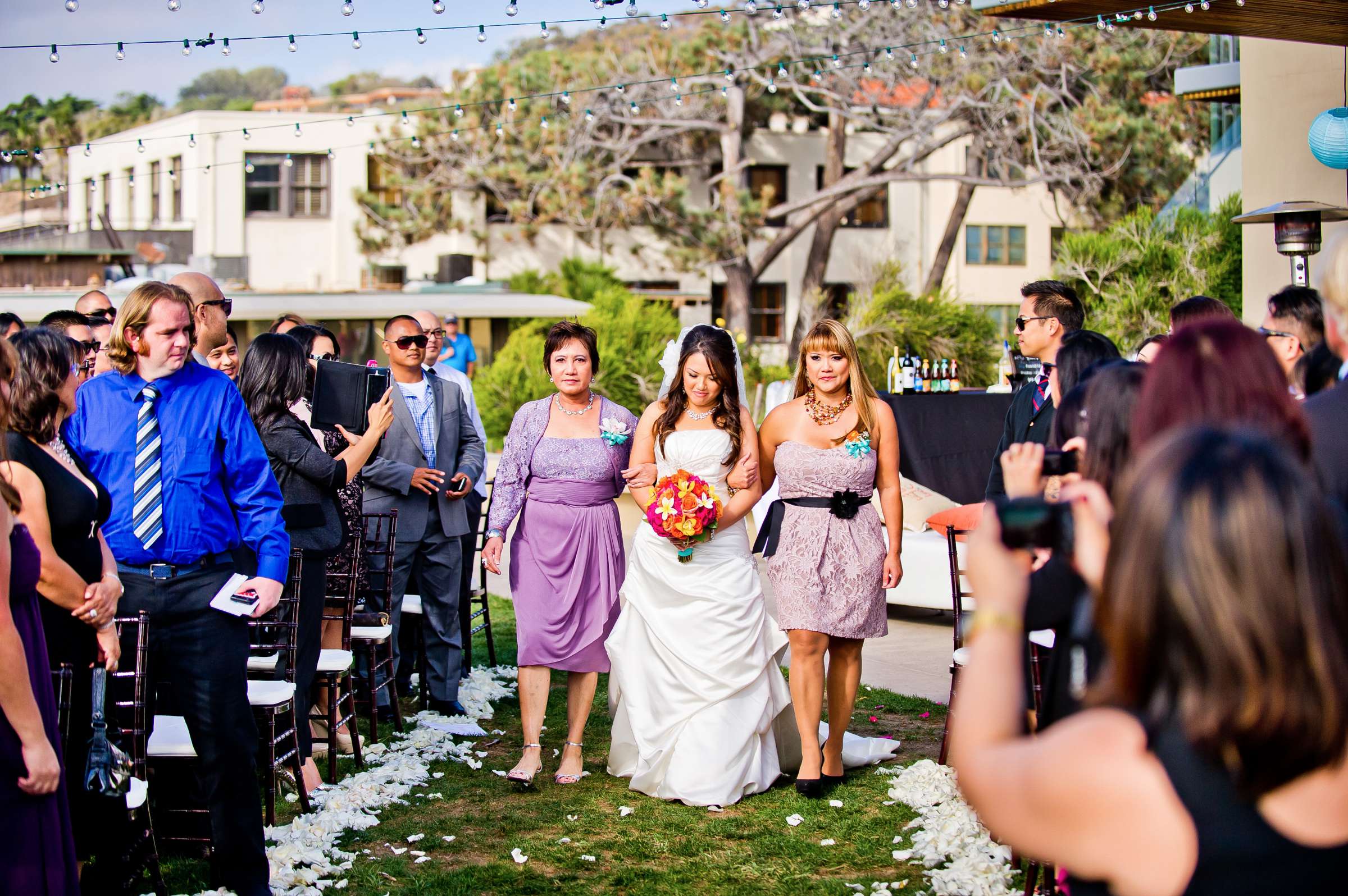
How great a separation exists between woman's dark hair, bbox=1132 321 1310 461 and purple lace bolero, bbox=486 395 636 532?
177 inches

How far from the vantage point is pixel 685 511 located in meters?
6.05

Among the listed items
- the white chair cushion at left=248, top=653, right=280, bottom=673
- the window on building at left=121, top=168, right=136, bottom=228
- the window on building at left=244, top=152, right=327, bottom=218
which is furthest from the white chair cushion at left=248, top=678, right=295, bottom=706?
the window on building at left=121, top=168, right=136, bottom=228

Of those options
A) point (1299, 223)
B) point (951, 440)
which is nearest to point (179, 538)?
point (951, 440)

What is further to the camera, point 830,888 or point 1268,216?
point 1268,216

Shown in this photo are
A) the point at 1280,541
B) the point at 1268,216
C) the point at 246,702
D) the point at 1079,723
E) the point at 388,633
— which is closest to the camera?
the point at 1280,541

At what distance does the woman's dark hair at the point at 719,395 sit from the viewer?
6395mm

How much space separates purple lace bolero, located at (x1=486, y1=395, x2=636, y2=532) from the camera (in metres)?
6.56

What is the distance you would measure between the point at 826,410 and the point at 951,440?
414cm

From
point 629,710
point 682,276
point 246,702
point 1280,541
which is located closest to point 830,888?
point 629,710

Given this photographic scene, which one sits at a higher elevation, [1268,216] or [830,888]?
[1268,216]

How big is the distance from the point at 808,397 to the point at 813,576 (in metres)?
0.91

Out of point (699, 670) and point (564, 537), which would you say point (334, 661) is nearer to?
point (564, 537)

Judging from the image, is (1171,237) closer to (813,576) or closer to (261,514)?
(813,576)

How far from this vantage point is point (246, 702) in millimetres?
4586
